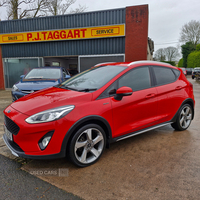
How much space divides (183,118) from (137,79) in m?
1.73

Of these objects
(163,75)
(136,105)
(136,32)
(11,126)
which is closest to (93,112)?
(136,105)

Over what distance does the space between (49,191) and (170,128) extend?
3369 mm

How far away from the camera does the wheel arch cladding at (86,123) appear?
2410 mm

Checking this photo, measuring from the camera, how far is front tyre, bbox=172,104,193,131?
4062 mm

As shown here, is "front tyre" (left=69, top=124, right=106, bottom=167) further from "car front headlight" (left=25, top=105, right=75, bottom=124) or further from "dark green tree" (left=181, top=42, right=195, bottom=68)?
"dark green tree" (left=181, top=42, right=195, bottom=68)

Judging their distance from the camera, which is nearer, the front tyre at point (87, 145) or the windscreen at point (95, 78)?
the front tyre at point (87, 145)

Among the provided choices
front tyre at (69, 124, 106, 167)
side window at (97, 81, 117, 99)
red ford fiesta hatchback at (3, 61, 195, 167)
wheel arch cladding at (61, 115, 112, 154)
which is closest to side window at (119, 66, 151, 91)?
red ford fiesta hatchback at (3, 61, 195, 167)

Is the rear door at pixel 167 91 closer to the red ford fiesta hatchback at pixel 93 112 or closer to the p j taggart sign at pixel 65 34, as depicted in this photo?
the red ford fiesta hatchback at pixel 93 112

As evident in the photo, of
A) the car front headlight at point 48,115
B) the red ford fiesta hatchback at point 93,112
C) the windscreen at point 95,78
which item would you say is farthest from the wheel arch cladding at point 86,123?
the windscreen at point 95,78

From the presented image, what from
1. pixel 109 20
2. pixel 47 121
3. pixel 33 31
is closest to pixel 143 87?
pixel 47 121

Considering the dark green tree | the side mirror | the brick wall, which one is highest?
the dark green tree

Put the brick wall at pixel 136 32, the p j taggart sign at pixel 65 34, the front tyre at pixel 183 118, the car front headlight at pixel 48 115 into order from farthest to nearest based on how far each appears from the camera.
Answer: the p j taggart sign at pixel 65 34 < the brick wall at pixel 136 32 < the front tyre at pixel 183 118 < the car front headlight at pixel 48 115

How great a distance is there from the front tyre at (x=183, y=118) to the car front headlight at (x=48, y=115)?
2.77 meters

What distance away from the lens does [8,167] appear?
2682 mm
